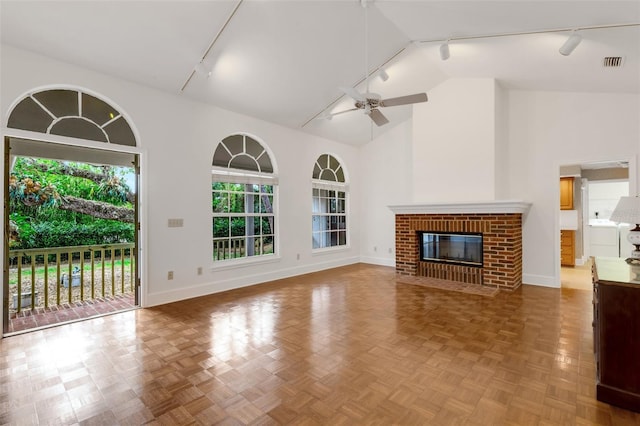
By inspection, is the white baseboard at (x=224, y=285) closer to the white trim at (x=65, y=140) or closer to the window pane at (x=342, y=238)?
the window pane at (x=342, y=238)

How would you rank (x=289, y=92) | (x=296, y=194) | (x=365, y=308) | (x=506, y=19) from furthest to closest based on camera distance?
(x=296, y=194), (x=289, y=92), (x=365, y=308), (x=506, y=19)

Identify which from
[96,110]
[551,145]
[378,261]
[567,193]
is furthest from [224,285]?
[567,193]

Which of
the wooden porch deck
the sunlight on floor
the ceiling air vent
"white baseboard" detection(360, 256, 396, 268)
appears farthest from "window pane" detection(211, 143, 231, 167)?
the sunlight on floor

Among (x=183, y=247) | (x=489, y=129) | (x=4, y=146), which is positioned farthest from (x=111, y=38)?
(x=489, y=129)

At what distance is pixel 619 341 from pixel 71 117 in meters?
5.20

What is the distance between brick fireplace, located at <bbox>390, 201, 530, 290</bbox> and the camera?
462 cm

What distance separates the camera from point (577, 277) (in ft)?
17.7

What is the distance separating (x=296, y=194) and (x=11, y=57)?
13.4ft

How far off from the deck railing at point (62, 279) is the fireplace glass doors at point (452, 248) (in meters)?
5.02

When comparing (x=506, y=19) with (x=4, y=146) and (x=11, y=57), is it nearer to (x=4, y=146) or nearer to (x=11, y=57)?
(x=11, y=57)

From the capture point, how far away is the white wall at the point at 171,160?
129 inches

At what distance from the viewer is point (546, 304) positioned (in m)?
3.87

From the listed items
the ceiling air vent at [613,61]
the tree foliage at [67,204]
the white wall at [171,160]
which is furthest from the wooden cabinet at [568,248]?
the tree foliage at [67,204]

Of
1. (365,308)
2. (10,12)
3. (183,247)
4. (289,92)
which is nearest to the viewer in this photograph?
(10,12)
